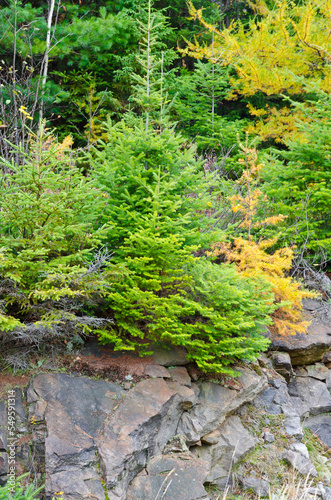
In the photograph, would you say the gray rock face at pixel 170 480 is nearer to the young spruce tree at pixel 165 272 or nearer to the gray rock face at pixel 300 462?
the young spruce tree at pixel 165 272

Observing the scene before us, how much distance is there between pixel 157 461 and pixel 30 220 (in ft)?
9.17

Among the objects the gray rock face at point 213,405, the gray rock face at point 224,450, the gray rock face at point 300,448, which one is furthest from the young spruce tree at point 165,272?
the gray rock face at point 300,448

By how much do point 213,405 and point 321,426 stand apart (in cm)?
249

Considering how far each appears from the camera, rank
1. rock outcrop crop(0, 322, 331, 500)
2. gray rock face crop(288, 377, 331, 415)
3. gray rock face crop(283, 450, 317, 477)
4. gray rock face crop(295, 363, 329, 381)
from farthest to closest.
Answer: gray rock face crop(295, 363, 329, 381)
gray rock face crop(288, 377, 331, 415)
gray rock face crop(283, 450, 317, 477)
rock outcrop crop(0, 322, 331, 500)

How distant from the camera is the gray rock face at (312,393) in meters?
6.23

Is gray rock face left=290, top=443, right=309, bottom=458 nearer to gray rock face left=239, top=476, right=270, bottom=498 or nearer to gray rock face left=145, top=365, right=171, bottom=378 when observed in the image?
gray rock face left=239, top=476, right=270, bottom=498

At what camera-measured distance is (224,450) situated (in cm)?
452

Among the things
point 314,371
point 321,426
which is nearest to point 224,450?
point 321,426

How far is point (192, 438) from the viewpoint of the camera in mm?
4332

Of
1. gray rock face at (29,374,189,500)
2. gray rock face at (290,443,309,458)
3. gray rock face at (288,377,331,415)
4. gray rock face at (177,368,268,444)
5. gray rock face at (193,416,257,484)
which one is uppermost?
gray rock face at (29,374,189,500)

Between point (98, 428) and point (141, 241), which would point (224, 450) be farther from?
point (141, 241)

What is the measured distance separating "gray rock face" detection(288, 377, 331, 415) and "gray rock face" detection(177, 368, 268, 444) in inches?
57.5

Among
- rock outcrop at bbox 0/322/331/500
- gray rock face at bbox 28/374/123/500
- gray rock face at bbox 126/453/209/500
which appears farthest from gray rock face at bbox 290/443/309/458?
gray rock face at bbox 28/374/123/500

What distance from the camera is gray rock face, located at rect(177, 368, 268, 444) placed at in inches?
174
